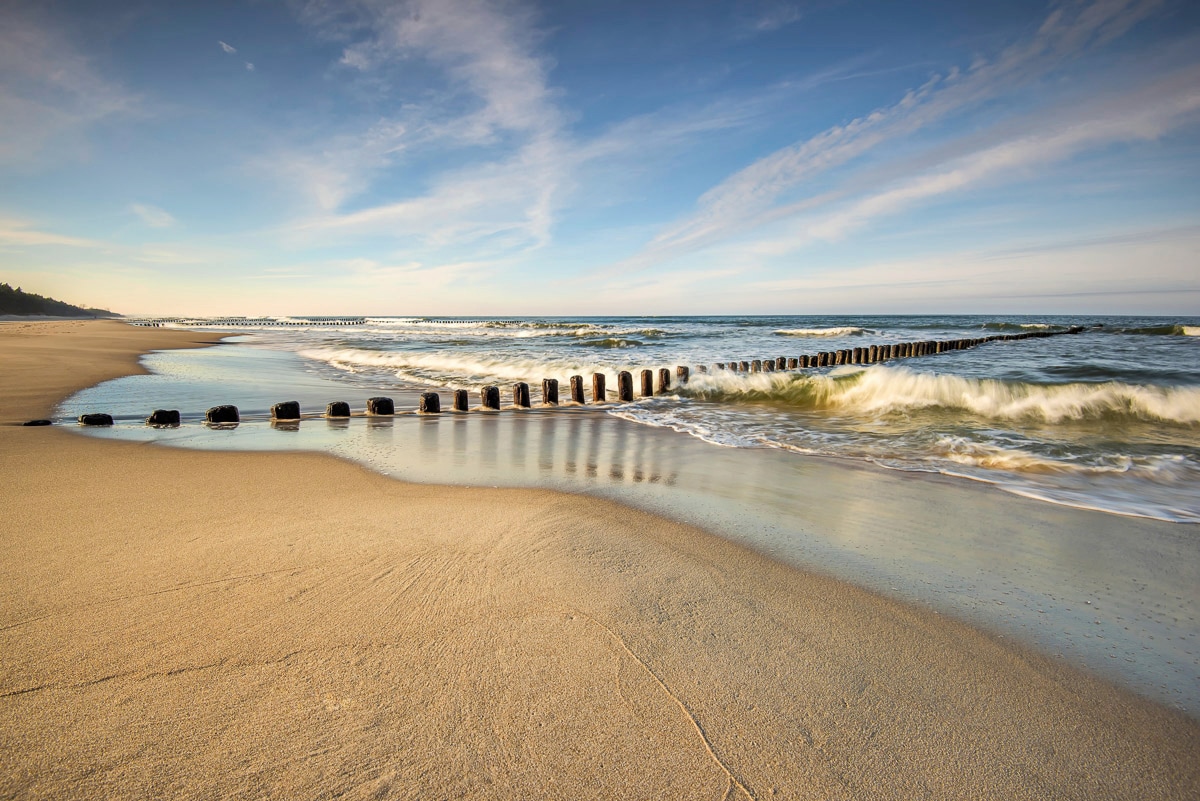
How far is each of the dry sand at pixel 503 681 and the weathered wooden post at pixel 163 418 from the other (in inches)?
143

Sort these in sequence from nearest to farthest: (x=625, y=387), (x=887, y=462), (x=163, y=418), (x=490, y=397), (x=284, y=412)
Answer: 1. (x=887, y=462)
2. (x=163, y=418)
3. (x=284, y=412)
4. (x=490, y=397)
5. (x=625, y=387)

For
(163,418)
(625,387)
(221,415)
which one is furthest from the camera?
(625,387)

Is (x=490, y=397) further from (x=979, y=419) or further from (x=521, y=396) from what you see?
(x=979, y=419)

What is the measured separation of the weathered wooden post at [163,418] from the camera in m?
6.13

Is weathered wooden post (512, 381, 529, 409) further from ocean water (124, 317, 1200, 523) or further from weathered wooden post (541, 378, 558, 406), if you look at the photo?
ocean water (124, 317, 1200, 523)

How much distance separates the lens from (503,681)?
1.77 meters

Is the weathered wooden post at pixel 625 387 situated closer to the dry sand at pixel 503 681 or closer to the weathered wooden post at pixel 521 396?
the weathered wooden post at pixel 521 396

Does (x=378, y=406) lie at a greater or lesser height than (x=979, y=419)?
greater

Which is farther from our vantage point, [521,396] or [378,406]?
[521,396]

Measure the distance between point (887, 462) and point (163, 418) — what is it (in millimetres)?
7408

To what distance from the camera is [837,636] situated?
7.06 feet

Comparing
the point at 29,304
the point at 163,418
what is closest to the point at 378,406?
the point at 163,418

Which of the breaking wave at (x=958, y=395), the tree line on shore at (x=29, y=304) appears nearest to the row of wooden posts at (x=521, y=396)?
the breaking wave at (x=958, y=395)

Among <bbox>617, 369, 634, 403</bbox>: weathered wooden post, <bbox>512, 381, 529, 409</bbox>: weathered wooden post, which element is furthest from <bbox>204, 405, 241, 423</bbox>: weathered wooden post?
<bbox>617, 369, 634, 403</bbox>: weathered wooden post
